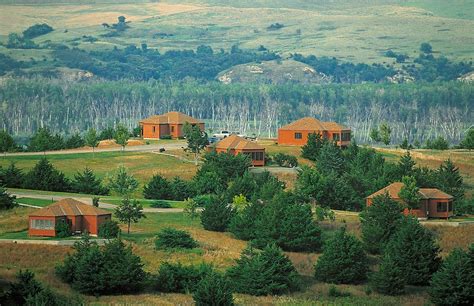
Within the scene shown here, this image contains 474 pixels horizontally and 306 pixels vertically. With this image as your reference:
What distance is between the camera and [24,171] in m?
132

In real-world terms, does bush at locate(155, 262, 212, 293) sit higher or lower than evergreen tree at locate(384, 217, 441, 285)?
higher

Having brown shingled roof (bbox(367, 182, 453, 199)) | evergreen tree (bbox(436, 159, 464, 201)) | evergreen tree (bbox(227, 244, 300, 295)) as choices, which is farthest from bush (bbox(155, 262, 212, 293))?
evergreen tree (bbox(436, 159, 464, 201))

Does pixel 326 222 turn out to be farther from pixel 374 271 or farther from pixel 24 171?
pixel 24 171

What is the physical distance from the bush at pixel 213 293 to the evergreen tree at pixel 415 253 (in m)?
17.6

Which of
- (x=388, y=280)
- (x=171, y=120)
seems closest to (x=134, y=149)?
(x=171, y=120)

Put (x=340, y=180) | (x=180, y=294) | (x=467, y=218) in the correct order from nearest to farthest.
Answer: (x=180, y=294), (x=467, y=218), (x=340, y=180)

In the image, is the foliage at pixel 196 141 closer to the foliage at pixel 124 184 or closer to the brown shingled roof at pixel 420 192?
the foliage at pixel 124 184

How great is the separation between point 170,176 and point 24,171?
14174mm

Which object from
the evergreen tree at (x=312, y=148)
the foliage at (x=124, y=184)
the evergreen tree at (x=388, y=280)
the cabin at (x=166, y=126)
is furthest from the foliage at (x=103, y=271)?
the cabin at (x=166, y=126)

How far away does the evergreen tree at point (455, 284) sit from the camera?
9431 centimetres

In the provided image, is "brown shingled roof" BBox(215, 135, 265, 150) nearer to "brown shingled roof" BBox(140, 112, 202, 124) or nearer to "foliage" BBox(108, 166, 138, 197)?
"brown shingled roof" BBox(140, 112, 202, 124)

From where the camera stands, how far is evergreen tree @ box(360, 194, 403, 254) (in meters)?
109

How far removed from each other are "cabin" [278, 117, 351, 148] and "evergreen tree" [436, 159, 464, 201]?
2470 centimetres

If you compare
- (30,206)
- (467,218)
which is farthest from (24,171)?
(467,218)
